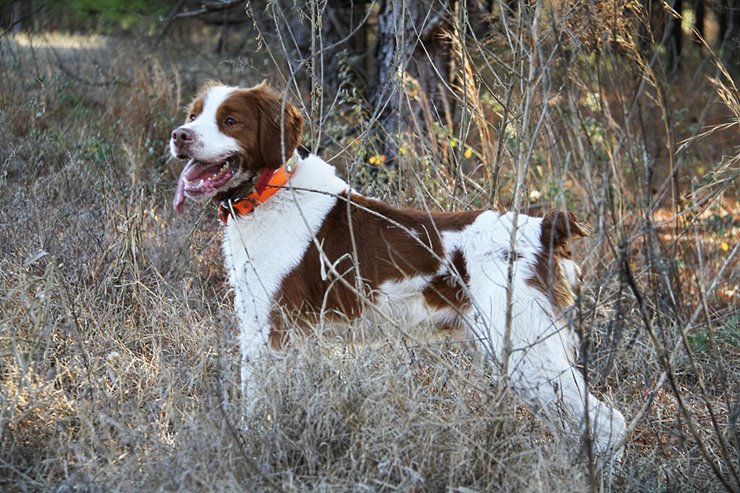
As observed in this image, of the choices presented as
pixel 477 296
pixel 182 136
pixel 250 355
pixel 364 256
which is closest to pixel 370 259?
pixel 364 256

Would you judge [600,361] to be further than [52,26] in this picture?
No

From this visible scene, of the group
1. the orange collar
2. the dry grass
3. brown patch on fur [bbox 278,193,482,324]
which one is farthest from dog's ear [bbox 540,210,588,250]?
the orange collar

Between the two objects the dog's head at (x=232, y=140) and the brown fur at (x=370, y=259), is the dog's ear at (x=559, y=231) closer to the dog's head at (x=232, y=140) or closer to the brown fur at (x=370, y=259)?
the brown fur at (x=370, y=259)

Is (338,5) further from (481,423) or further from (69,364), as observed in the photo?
(481,423)

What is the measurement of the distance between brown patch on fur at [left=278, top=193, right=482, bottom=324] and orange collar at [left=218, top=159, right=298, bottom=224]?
237 millimetres

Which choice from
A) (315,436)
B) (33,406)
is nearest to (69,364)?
(33,406)

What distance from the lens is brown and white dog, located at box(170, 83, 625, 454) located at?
3.39 metres

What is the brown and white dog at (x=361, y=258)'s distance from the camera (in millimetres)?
3387

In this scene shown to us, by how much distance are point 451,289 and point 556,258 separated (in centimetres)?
42

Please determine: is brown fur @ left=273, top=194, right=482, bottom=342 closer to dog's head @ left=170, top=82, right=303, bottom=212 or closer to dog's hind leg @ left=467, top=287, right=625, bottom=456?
dog's hind leg @ left=467, top=287, right=625, bottom=456

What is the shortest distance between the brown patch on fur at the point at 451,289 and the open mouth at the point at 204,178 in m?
0.91

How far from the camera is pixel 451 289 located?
349cm

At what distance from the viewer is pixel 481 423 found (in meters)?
3.04

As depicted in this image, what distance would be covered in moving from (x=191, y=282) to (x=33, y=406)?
65.8 inches
